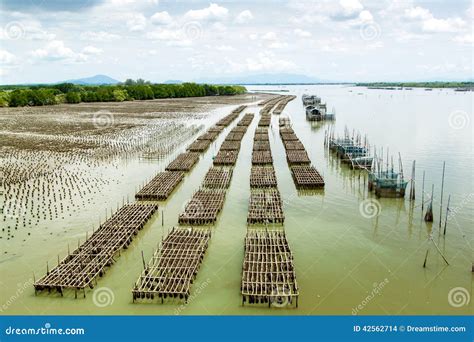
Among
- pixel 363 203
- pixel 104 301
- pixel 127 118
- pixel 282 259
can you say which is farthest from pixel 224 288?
pixel 127 118

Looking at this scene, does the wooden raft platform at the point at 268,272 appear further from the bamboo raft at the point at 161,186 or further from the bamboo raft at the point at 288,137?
the bamboo raft at the point at 288,137

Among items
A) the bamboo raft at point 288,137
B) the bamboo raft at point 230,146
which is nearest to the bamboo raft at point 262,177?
the bamboo raft at point 230,146

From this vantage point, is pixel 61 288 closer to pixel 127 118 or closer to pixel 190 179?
pixel 190 179

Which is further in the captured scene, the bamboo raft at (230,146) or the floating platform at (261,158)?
the bamboo raft at (230,146)

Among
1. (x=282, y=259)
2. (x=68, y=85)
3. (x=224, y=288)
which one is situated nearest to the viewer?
(x=224, y=288)

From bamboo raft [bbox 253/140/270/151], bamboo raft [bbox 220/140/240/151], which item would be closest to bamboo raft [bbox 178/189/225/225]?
bamboo raft [bbox 220/140/240/151]

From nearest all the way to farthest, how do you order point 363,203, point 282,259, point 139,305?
point 139,305
point 282,259
point 363,203

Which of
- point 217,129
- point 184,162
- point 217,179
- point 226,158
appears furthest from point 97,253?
point 217,129
